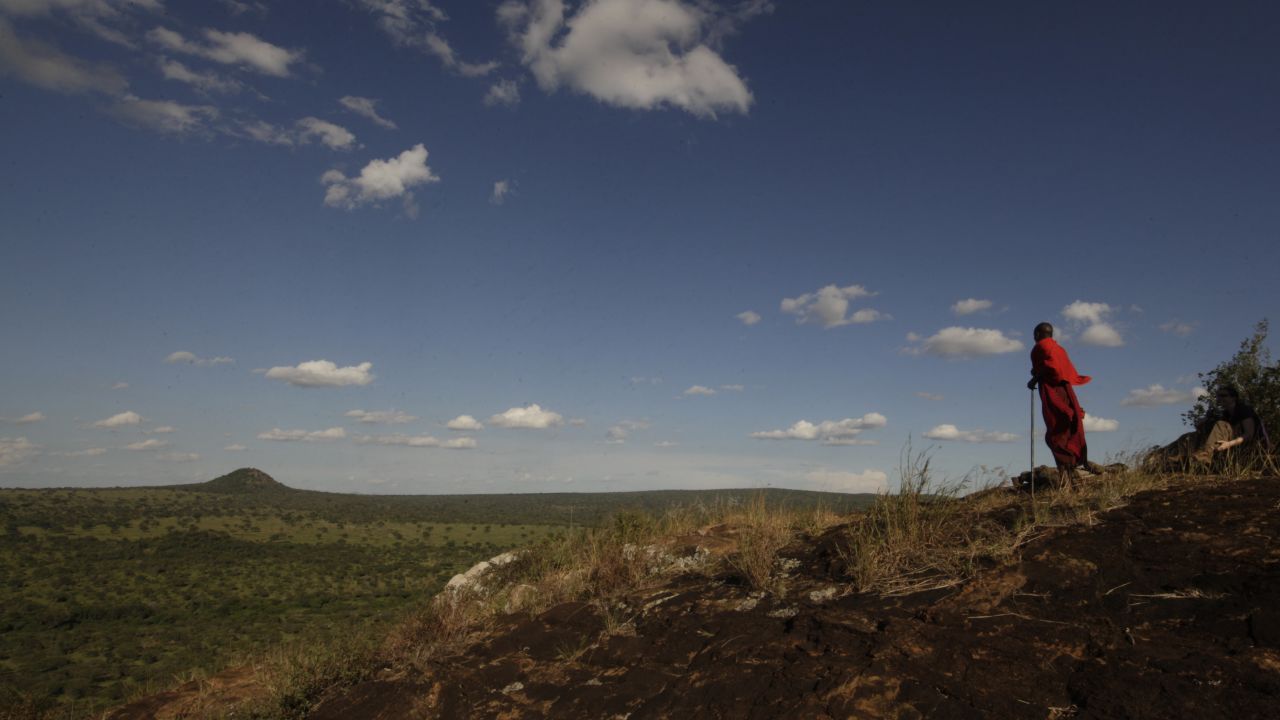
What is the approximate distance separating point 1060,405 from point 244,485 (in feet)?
397

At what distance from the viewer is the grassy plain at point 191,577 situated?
21.0 m

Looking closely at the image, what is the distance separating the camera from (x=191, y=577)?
4184 centimetres

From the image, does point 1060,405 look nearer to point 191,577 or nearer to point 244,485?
point 191,577

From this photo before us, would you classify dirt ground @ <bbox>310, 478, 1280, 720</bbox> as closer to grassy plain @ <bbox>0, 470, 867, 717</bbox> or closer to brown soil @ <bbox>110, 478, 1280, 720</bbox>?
brown soil @ <bbox>110, 478, 1280, 720</bbox>

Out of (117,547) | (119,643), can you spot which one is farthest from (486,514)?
(119,643)

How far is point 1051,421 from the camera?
7590 mm

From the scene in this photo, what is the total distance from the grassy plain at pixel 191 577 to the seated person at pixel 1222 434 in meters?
3.72

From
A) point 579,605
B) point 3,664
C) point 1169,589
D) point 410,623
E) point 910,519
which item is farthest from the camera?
point 3,664

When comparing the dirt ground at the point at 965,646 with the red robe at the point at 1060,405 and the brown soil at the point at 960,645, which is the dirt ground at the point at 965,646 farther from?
the red robe at the point at 1060,405

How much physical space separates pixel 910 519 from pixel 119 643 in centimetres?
3481

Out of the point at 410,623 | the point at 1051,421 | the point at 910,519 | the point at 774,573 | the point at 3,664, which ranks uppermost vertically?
the point at 1051,421

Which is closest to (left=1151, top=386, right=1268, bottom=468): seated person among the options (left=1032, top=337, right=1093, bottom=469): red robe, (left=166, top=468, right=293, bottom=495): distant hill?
(left=1032, top=337, right=1093, bottom=469): red robe

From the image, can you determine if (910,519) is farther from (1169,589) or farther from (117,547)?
(117,547)

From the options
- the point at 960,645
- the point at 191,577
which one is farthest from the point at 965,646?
the point at 191,577
